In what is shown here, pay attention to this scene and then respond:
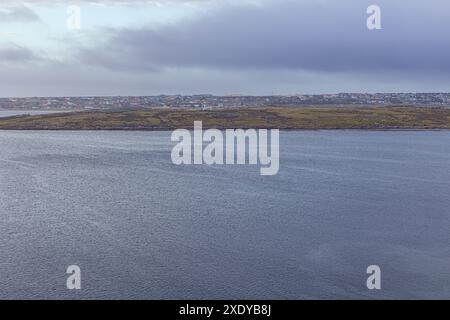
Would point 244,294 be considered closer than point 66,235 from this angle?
Yes

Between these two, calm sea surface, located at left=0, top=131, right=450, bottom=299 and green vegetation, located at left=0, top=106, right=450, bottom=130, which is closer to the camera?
calm sea surface, located at left=0, top=131, right=450, bottom=299

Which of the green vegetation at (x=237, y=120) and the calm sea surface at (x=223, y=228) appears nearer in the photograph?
the calm sea surface at (x=223, y=228)

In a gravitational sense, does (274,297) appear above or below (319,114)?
below

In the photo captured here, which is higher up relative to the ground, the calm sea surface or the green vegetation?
the green vegetation

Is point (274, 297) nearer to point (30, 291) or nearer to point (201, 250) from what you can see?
point (201, 250)

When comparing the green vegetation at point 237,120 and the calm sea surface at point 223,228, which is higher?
the green vegetation at point 237,120
